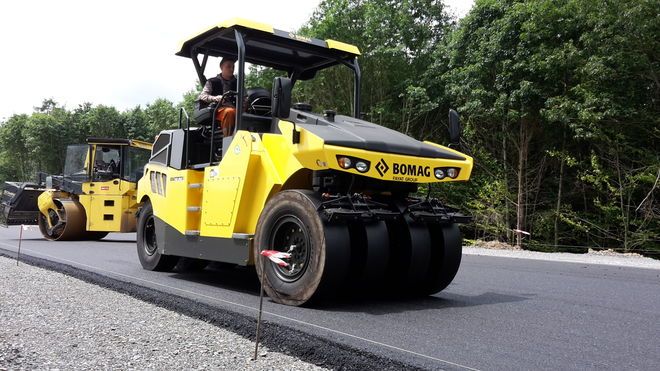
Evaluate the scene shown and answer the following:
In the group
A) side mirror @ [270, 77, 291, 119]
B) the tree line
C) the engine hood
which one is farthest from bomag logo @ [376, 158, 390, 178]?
the tree line

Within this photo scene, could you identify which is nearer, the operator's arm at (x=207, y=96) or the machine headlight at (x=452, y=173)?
the machine headlight at (x=452, y=173)

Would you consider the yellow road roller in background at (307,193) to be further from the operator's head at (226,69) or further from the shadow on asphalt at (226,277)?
the shadow on asphalt at (226,277)

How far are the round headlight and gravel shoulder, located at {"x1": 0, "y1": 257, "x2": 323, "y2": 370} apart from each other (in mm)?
1607

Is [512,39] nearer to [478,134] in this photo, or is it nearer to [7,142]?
[478,134]

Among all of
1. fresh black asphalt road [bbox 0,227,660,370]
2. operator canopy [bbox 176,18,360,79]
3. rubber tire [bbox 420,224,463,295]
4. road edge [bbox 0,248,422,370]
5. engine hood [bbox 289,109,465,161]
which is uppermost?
operator canopy [bbox 176,18,360,79]

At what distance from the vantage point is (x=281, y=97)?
522 centimetres

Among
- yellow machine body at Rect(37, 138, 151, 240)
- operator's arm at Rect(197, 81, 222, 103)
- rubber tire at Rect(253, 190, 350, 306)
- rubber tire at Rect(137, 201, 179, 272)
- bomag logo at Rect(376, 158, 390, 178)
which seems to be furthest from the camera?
yellow machine body at Rect(37, 138, 151, 240)

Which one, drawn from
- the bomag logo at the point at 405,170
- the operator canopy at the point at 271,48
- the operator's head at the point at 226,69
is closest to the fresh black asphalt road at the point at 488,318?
the bomag logo at the point at 405,170

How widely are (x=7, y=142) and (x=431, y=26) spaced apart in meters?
43.5

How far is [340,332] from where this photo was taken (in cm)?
419

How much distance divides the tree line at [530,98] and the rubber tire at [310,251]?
26.3ft

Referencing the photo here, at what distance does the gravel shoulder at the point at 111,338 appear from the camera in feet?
11.2

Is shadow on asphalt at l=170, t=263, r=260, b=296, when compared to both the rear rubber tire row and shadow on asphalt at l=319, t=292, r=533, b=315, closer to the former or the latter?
the rear rubber tire row

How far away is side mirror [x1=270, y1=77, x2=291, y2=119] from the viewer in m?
5.19
